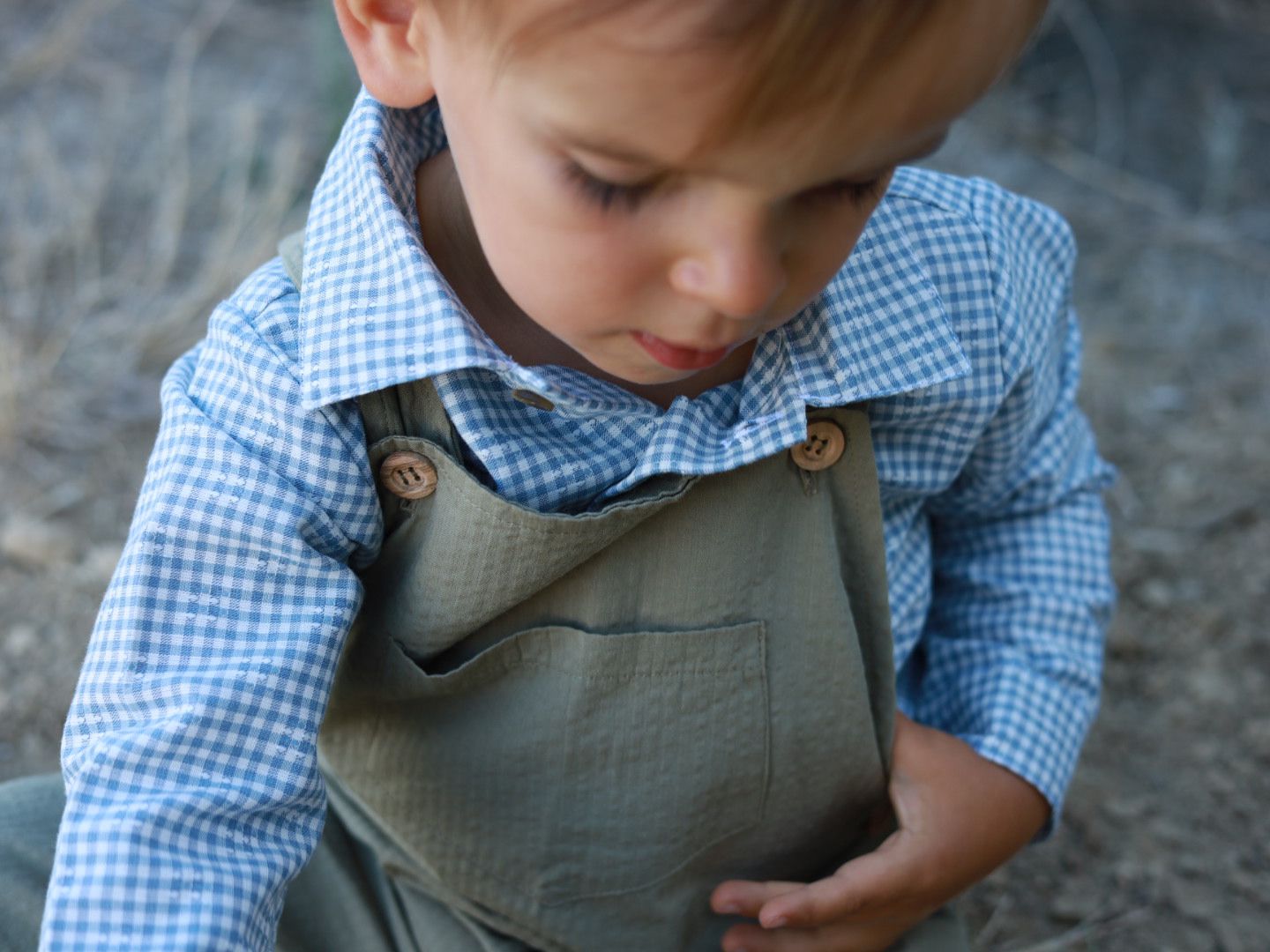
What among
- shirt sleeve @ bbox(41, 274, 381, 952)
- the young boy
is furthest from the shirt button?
shirt sleeve @ bbox(41, 274, 381, 952)

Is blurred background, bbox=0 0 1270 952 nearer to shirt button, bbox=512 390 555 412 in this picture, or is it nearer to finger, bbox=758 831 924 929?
finger, bbox=758 831 924 929

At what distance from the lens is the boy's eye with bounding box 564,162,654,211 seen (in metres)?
0.77

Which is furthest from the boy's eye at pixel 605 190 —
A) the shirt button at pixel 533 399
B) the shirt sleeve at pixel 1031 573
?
the shirt sleeve at pixel 1031 573

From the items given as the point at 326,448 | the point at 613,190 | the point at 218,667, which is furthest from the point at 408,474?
the point at 613,190

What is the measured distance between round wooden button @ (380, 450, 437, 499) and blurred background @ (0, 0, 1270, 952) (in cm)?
88

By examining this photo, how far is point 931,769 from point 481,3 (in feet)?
2.41

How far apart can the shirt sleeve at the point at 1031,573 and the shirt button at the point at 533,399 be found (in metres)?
0.40

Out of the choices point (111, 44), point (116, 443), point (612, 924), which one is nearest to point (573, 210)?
point (612, 924)

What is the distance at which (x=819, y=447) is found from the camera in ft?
3.39

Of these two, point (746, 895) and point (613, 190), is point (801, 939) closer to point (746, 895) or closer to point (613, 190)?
point (746, 895)

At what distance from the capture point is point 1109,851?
5.22 feet

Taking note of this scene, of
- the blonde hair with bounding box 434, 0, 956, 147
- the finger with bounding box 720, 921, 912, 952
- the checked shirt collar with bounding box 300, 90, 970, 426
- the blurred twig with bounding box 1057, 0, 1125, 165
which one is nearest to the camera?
the blonde hair with bounding box 434, 0, 956, 147

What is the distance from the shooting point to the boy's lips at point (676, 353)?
2.84 ft

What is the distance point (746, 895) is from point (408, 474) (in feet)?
1.48
